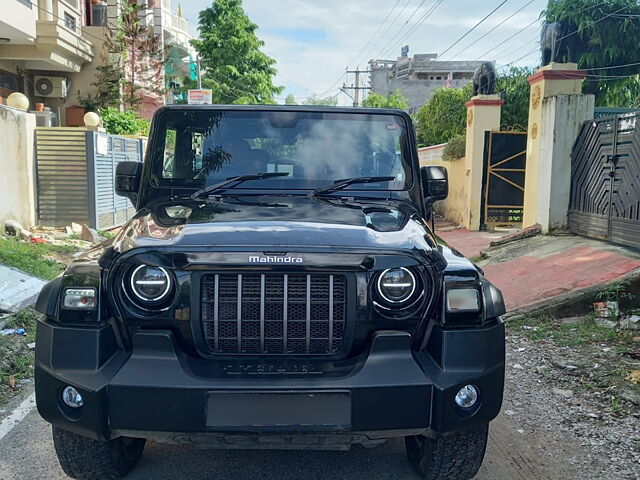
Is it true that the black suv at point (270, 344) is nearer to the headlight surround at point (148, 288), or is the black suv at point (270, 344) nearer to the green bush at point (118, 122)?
the headlight surround at point (148, 288)

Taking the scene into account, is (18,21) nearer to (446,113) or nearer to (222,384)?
(446,113)

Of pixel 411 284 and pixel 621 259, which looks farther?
pixel 621 259

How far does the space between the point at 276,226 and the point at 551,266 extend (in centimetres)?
586

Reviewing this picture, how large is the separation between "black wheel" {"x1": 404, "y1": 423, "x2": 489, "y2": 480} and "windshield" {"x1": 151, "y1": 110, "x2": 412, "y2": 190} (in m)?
1.56

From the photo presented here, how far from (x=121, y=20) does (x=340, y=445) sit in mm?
20085

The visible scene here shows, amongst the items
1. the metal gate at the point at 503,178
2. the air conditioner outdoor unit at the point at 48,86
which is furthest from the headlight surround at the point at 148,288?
the air conditioner outdoor unit at the point at 48,86

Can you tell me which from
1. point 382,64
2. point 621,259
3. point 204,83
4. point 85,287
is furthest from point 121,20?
point 382,64

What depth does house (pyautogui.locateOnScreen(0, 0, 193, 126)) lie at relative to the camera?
1491cm

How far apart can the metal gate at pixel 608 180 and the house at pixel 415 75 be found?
5093cm

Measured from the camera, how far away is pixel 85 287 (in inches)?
102

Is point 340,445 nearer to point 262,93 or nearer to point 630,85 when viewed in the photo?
point 630,85

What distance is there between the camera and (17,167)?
11445mm

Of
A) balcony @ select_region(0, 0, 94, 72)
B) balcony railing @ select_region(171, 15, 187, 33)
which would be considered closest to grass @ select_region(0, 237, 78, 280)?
balcony @ select_region(0, 0, 94, 72)

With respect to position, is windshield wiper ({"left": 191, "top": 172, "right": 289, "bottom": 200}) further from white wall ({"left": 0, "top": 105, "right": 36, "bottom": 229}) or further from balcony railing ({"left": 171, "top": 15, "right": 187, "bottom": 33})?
balcony railing ({"left": 171, "top": 15, "right": 187, "bottom": 33})
